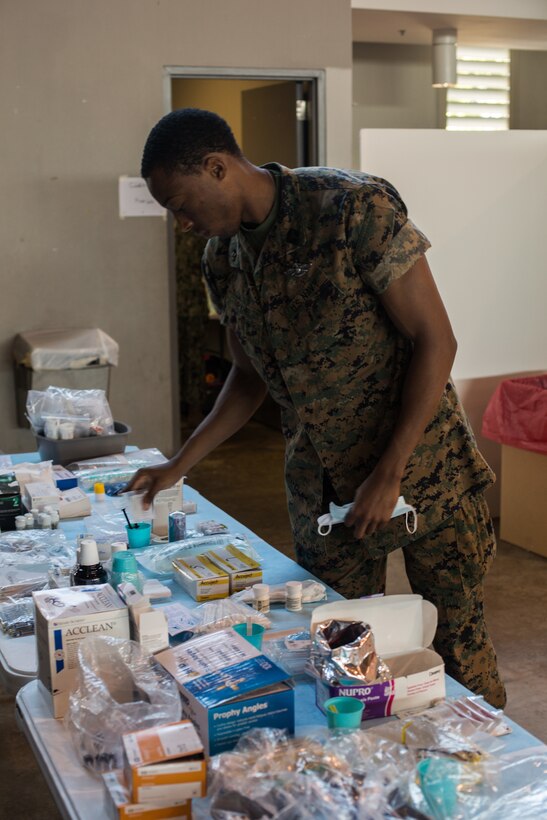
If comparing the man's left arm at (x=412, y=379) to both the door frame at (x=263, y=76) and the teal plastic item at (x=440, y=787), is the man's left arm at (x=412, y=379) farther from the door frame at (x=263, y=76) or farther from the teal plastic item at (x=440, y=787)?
the door frame at (x=263, y=76)

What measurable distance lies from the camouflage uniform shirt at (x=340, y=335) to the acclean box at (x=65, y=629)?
2.13 ft

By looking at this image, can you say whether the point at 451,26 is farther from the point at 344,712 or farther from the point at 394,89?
the point at 344,712

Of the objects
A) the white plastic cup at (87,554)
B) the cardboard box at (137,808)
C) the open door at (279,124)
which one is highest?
the open door at (279,124)

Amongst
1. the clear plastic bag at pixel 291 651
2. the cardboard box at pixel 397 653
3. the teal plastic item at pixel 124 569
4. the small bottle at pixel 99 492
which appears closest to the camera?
the cardboard box at pixel 397 653

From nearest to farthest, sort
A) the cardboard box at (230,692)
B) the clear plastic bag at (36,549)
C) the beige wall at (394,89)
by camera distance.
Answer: the cardboard box at (230,692) < the clear plastic bag at (36,549) < the beige wall at (394,89)

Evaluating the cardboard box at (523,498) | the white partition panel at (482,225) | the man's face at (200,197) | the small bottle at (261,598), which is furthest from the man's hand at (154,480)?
the white partition panel at (482,225)

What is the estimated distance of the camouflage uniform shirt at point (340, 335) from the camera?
1879 mm

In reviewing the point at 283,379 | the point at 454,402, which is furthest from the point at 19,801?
the point at 454,402

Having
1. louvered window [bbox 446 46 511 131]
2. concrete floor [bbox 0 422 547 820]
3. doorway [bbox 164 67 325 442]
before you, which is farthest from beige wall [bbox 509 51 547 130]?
concrete floor [bbox 0 422 547 820]

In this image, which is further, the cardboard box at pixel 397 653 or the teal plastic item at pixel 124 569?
the teal plastic item at pixel 124 569

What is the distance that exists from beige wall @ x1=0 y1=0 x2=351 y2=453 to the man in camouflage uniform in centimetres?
263

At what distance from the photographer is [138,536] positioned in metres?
2.23

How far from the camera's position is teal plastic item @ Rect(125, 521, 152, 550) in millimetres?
2232

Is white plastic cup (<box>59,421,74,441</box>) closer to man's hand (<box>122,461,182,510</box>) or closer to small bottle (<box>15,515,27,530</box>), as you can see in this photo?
small bottle (<box>15,515,27,530</box>)
